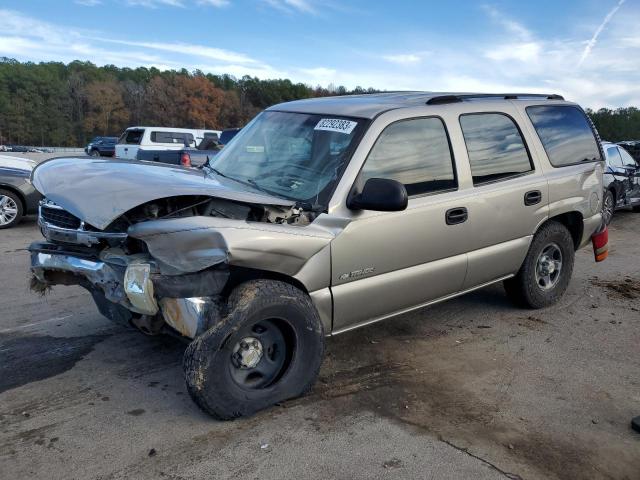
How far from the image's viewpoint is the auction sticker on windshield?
12.6ft

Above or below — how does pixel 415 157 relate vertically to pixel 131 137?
above

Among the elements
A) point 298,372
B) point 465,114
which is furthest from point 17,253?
point 465,114

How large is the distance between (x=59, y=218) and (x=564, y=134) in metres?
4.44

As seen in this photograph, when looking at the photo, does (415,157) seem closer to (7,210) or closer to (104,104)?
(7,210)

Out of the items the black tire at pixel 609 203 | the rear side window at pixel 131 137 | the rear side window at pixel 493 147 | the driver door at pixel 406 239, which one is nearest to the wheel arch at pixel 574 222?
the rear side window at pixel 493 147

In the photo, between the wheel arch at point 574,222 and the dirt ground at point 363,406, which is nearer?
the dirt ground at point 363,406

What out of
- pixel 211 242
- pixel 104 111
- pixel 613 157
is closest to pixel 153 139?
pixel 613 157

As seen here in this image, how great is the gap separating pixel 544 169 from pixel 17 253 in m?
6.70

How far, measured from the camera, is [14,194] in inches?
378

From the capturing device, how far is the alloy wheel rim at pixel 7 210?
31.1ft

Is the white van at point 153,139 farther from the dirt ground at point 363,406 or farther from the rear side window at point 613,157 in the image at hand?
the dirt ground at point 363,406

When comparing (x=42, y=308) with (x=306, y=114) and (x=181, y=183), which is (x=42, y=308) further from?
(x=306, y=114)

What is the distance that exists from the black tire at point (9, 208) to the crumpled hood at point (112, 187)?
6550 mm

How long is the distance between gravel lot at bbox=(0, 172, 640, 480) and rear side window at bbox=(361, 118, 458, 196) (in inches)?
52.5
